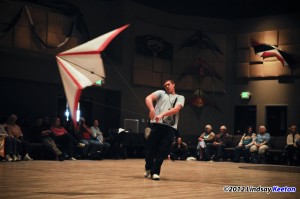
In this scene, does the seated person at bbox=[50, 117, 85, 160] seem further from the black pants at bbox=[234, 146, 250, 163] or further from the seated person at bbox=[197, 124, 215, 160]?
the black pants at bbox=[234, 146, 250, 163]

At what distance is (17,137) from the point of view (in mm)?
13023

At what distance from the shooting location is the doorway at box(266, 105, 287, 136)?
764 inches

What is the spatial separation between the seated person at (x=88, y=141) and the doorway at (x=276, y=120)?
307 inches

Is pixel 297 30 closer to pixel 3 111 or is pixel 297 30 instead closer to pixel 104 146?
pixel 104 146

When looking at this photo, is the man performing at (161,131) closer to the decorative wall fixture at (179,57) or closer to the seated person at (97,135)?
the seated person at (97,135)

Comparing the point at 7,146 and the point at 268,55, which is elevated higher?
the point at 268,55

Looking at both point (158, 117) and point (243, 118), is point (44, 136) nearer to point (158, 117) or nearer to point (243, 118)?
point (158, 117)

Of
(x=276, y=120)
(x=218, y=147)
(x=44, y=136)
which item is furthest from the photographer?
(x=276, y=120)

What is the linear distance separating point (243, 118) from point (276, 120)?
57.9 inches

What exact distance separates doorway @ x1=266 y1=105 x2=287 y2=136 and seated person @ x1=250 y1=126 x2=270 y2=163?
3155 millimetres

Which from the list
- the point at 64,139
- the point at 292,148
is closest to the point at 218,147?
the point at 292,148

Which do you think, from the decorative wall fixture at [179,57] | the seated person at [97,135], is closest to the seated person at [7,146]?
the seated person at [97,135]

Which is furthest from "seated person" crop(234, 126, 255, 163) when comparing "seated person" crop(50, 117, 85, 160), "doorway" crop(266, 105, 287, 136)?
"seated person" crop(50, 117, 85, 160)

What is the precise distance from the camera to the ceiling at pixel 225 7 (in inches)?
756
